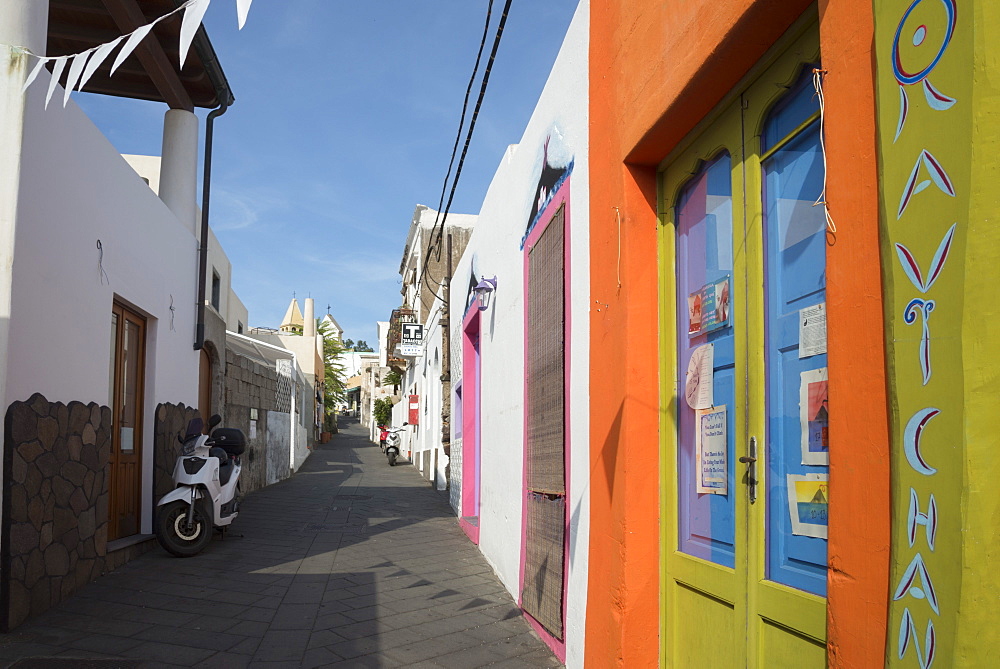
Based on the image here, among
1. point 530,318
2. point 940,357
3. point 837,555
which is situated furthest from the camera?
point 530,318

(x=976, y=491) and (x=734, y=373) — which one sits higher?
(x=734, y=373)

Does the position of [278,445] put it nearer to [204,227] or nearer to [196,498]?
[204,227]

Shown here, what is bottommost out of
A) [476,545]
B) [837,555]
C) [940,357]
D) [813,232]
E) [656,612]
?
[476,545]

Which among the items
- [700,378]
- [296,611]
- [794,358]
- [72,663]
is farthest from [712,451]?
[296,611]

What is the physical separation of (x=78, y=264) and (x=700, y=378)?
197 inches

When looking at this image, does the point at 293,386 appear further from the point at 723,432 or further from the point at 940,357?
the point at 940,357

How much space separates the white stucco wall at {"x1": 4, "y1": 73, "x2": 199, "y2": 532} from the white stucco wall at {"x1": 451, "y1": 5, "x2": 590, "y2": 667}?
10.8 ft

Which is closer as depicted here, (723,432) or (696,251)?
(723,432)

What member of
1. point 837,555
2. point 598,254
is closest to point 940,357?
point 837,555

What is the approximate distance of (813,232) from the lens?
252cm

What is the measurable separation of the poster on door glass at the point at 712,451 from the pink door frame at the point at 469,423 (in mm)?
6589

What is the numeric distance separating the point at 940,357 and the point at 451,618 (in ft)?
15.1

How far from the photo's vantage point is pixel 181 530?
7801 millimetres

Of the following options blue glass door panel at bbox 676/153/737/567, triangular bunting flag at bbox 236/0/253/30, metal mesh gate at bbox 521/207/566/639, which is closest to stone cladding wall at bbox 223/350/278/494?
metal mesh gate at bbox 521/207/566/639
